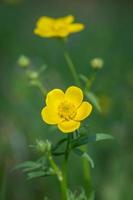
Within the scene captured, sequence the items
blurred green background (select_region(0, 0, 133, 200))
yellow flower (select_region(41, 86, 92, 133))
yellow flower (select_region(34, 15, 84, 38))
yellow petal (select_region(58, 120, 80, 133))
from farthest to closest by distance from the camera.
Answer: blurred green background (select_region(0, 0, 133, 200)) → yellow flower (select_region(34, 15, 84, 38)) → yellow flower (select_region(41, 86, 92, 133)) → yellow petal (select_region(58, 120, 80, 133))

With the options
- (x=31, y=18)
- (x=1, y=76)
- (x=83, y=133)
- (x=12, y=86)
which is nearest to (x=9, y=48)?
(x=1, y=76)

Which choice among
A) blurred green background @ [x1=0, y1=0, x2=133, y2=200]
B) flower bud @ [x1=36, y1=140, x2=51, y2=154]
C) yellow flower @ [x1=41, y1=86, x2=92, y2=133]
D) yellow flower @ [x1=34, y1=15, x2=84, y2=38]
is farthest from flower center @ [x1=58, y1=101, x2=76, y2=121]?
yellow flower @ [x1=34, y1=15, x2=84, y2=38]

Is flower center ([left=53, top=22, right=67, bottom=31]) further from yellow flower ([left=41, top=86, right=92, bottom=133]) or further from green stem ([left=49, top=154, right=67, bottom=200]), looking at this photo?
green stem ([left=49, top=154, right=67, bottom=200])

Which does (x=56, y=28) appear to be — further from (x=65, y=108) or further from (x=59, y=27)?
(x=65, y=108)

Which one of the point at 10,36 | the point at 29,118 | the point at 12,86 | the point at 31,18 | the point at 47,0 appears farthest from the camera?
the point at 47,0

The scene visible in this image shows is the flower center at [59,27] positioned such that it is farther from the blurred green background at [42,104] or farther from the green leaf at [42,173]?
the green leaf at [42,173]

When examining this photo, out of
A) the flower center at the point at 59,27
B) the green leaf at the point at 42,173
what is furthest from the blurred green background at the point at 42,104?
the flower center at the point at 59,27

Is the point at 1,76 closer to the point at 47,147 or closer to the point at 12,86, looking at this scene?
the point at 12,86
